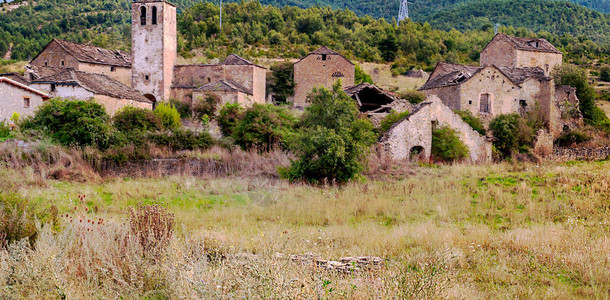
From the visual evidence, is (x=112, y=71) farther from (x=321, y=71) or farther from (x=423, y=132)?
(x=423, y=132)

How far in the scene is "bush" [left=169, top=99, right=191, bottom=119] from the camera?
123 ft

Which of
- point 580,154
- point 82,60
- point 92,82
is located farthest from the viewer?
point 82,60

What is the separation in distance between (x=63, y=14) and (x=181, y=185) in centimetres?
9237

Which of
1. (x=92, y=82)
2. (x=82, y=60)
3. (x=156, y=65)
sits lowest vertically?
(x=92, y=82)

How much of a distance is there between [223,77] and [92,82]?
11.0 metres

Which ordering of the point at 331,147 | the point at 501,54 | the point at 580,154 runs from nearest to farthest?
the point at 331,147 < the point at 580,154 < the point at 501,54

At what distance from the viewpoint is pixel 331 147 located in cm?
1725

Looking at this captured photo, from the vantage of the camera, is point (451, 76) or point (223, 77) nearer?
point (451, 76)

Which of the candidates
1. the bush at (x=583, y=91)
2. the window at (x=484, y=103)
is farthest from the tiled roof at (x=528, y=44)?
the window at (x=484, y=103)

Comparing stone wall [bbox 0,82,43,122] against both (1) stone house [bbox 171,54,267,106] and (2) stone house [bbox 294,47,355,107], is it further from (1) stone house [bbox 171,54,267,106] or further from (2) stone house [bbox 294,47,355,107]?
(2) stone house [bbox 294,47,355,107]

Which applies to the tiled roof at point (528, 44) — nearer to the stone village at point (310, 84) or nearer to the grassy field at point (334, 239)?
the stone village at point (310, 84)

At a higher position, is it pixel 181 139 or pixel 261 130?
pixel 261 130

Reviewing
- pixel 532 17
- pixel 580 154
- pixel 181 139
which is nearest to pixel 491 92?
pixel 580 154

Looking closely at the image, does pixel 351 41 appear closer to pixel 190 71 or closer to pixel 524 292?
pixel 190 71
